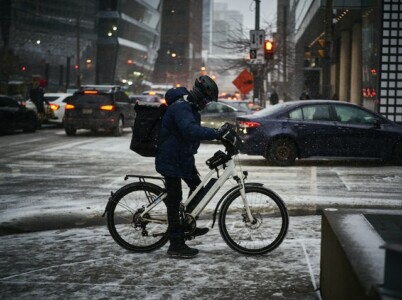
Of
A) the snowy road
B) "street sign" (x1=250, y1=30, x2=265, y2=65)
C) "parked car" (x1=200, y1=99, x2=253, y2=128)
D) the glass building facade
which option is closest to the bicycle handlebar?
the snowy road

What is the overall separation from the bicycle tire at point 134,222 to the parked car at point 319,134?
829cm

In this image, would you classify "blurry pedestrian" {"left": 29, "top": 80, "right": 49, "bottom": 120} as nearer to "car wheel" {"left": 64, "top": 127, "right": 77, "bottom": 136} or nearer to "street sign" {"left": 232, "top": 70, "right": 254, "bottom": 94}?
"car wheel" {"left": 64, "top": 127, "right": 77, "bottom": 136}

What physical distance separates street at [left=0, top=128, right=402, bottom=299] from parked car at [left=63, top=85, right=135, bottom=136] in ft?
29.4

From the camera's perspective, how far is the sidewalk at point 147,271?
526 cm

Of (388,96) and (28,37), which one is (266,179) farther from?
(28,37)

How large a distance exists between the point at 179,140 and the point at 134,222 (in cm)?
99

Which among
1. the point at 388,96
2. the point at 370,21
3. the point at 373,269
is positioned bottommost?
the point at 373,269

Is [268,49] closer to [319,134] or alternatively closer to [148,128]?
[319,134]

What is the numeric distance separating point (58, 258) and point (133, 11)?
108477 millimetres

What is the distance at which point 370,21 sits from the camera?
31656 millimetres

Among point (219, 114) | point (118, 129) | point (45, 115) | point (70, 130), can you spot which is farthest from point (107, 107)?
point (45, 115)

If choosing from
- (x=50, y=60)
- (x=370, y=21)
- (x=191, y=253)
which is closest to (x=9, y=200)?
(x=191, y=253)

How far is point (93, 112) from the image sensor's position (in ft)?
79.5

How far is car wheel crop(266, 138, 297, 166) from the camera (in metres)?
14.8
